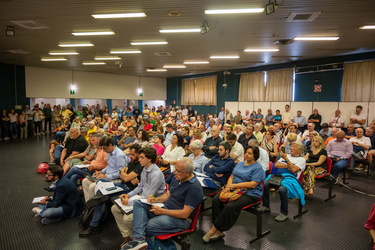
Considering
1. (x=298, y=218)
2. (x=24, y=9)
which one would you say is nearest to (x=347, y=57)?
(x=298, y=218)

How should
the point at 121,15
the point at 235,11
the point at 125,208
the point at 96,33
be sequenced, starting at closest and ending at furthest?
1. the point at 125,208
2. the point at 235,11
3. the point at 121,15
4. the point at 96,33

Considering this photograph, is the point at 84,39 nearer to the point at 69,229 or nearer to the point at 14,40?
the point at 14,40

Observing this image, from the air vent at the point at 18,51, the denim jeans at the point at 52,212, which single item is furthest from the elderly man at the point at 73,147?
the air vent at the point at 18,51

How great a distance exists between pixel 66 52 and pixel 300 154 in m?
9.12

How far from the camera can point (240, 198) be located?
286 centimetres

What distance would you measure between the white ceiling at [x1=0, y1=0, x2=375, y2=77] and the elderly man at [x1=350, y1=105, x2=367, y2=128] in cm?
212

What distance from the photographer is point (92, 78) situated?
1499 centimetres

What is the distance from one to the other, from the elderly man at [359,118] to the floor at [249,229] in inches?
197

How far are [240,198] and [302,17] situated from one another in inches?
170

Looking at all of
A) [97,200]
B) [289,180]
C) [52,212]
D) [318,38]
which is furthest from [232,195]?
[318,38]

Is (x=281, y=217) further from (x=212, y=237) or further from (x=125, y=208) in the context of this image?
(x=125, y=208)

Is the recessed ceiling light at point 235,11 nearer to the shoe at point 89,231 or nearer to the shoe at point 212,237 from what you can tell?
the shoe at point 212,237

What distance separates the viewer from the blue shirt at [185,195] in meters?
2.29

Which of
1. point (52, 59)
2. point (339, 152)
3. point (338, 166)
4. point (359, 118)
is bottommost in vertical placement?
point (338, 166)
